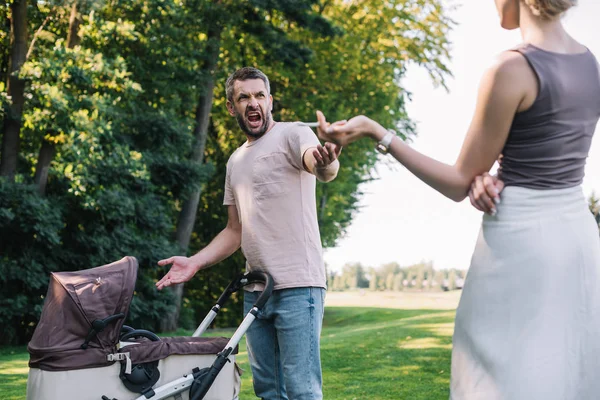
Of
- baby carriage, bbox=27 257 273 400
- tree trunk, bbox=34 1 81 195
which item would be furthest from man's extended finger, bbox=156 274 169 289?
tree trunk, bbox=34 1 81 195

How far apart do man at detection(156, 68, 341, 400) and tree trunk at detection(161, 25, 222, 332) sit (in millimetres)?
14111

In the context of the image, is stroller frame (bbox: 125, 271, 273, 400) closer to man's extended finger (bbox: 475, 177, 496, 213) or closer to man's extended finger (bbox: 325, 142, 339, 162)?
man's extended finger (bbox: 325, 142, 339, 162)

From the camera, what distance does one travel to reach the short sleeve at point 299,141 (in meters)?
3.42

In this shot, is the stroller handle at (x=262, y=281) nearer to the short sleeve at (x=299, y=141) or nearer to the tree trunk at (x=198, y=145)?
the short sleeve at (x=299, y=141)

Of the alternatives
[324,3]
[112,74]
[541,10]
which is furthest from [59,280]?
[324,3]

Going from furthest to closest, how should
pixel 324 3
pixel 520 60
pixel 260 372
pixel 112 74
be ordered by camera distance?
pixel 324 3 < pixel 112 74 < pixel 260 372 < pixel 520 60

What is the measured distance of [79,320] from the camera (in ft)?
11.4

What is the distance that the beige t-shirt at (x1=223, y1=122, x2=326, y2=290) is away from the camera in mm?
3482

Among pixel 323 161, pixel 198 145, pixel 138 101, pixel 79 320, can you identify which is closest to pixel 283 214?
pixel 323 161

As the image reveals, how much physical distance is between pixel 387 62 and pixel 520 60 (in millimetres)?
20827

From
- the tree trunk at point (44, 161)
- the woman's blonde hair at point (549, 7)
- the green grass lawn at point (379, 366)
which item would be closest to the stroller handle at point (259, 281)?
the woman's blonde hair at point (549, 7)

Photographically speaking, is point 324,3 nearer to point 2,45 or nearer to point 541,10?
point 2,45

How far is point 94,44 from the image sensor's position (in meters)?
15.4

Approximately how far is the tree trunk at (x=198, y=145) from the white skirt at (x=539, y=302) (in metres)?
16.0
